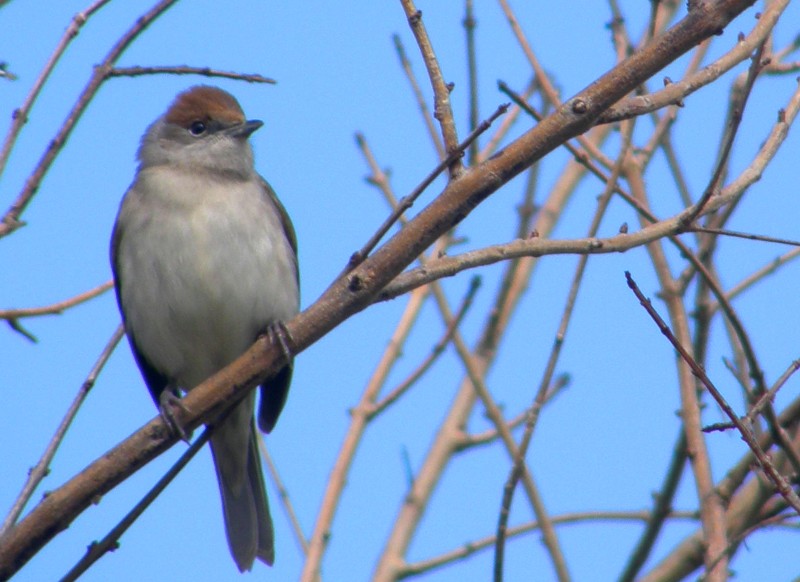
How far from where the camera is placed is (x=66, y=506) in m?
2.84

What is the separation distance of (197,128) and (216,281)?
112 cm

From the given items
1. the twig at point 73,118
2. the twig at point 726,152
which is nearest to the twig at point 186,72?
the twig at point 73,118

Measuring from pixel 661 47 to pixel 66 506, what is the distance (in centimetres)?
190

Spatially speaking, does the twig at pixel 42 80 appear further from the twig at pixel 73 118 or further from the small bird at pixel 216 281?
the small bird at pixel 216 281

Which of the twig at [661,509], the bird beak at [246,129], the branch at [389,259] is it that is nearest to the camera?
the branch at [389,259]

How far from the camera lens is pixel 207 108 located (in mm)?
5570

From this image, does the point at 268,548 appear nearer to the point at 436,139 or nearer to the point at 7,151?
the point at 436,139

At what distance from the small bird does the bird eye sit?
0.09 m

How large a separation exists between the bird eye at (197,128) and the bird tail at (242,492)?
4.67ft

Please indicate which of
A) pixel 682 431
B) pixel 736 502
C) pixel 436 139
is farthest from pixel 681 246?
pixel 436 139

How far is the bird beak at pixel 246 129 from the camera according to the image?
5352 millimetres

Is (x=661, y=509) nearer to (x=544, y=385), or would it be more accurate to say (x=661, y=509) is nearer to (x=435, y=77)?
(x=544, y=385)

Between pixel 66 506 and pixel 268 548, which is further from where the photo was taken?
pixel 268 548

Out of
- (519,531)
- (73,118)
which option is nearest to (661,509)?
(519,531)
